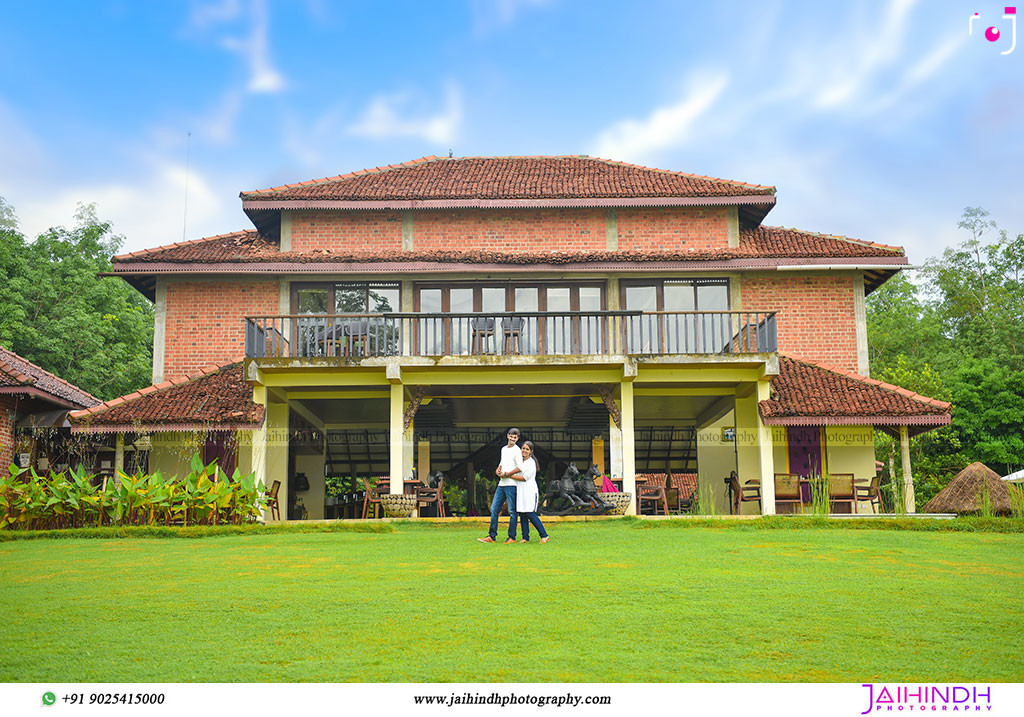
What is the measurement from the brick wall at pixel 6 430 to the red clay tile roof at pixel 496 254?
12.0 ft

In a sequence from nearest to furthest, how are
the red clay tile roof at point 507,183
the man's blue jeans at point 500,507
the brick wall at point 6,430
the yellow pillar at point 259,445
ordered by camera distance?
the man's blue jeans at point 500,507
the yellow pillar at point 259,445
the brick wall at point 6,430
the red clay tile roof at point 507,183

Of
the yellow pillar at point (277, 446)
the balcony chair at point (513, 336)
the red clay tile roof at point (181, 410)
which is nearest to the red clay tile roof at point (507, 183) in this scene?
the balcony chair at point (513, 336)

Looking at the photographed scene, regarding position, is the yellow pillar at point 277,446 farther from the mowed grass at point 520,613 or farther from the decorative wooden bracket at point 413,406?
the mowed grass at point 520,613

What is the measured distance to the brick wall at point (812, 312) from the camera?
2231 centimetres

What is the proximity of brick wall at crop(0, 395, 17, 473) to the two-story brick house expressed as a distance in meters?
2.77

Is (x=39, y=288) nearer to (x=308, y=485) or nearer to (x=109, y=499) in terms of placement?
(x=308, y=485)

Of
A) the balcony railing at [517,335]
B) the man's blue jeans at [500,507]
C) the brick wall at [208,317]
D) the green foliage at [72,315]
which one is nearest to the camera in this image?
the man's blue jeans at [500,507]

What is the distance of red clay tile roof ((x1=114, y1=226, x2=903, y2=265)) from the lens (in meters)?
21.6

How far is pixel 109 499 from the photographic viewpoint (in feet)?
52.4

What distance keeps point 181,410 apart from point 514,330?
658 cm

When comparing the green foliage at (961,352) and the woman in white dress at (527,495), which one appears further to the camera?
the green foliage at (961,352)

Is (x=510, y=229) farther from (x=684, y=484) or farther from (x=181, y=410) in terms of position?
(x=181, y=410)

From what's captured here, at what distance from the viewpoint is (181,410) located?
64.5 feet
